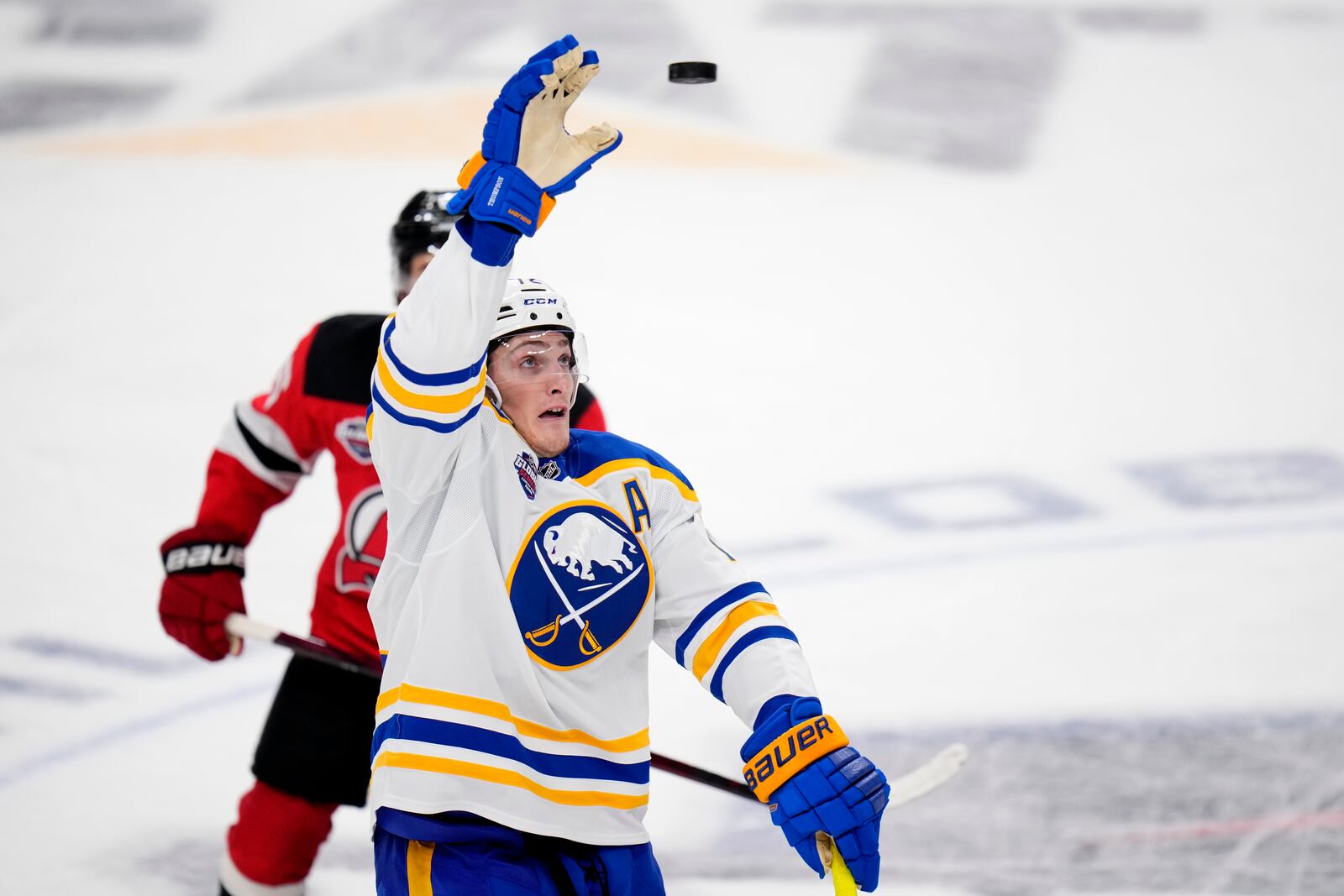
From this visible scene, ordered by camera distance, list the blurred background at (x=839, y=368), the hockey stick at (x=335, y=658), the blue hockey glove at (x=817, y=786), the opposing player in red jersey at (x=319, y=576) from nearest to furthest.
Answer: the blue hockey glove at (x=817, y=786) < the hockey stick at (x=335, y=658) < the opposing player in red jersey at (x=319, y=576) < the blurred background at (x=839, y=368)

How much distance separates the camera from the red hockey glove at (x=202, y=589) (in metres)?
3.00

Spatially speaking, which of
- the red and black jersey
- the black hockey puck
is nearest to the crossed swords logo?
the black hockey puck

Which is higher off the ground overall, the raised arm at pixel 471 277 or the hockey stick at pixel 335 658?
the raised arm at pixel 471 277

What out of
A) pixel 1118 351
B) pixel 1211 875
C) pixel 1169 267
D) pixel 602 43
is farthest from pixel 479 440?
pixel 602 43

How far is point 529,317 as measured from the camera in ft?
7.18

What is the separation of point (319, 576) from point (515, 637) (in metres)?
1.05

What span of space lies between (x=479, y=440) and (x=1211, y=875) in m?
1.91

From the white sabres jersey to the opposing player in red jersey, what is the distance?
77cm

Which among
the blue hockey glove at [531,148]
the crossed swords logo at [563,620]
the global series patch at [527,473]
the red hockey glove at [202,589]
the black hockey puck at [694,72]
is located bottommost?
the red hockey glove at [202,589]

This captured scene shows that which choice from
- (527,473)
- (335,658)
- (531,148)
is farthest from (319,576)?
(531,148)

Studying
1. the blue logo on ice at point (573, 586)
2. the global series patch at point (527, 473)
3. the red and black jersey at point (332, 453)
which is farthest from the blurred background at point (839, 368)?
the global series patch at point (527, 473)

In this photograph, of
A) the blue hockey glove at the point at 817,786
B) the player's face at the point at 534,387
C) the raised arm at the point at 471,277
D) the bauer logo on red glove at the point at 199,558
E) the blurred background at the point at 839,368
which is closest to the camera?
the raised arm at the point at 471,277

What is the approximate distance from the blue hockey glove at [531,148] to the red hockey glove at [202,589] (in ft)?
4.18

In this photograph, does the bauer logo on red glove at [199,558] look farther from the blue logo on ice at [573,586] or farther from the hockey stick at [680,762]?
the blue logo on ice at [573,586]
